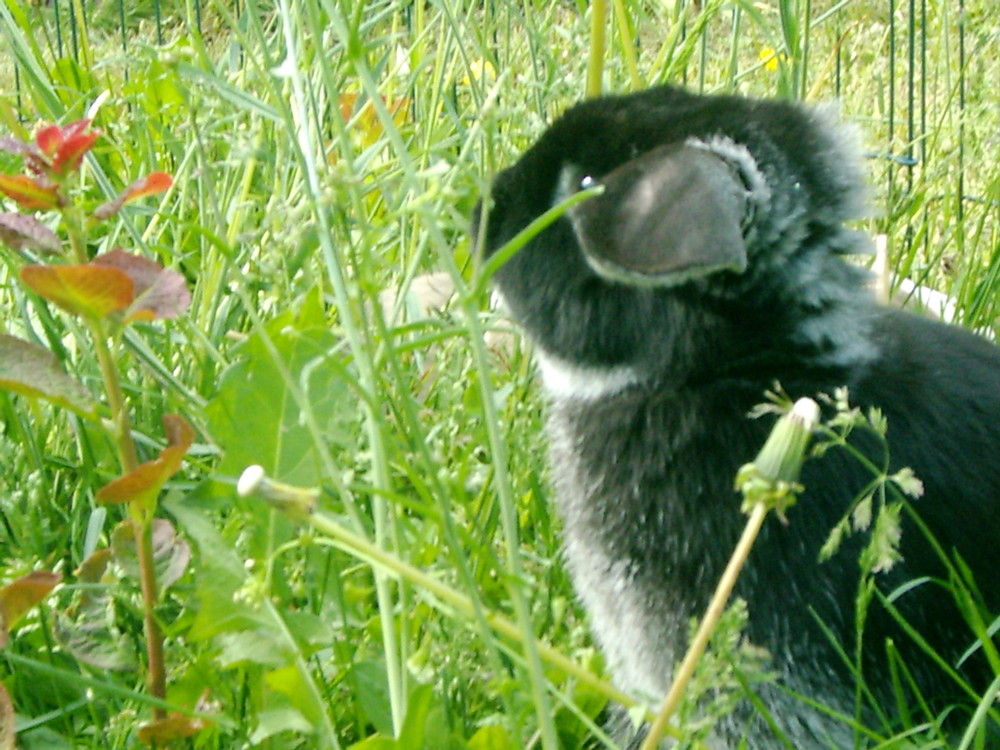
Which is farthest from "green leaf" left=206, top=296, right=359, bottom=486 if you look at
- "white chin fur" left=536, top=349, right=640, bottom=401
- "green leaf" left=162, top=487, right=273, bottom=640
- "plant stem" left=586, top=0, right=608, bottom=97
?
"plant stem" left=586, top=0, right=608, bottom=97

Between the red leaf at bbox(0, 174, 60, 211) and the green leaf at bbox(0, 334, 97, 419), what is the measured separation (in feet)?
0.36

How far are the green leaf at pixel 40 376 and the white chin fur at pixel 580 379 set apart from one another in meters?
0.59

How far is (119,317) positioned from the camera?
1048 millimetres

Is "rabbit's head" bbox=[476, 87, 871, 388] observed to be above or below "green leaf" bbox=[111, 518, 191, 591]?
above

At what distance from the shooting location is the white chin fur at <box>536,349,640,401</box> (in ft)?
4.78

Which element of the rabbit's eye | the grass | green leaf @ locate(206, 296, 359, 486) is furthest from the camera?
the rabbit's eye

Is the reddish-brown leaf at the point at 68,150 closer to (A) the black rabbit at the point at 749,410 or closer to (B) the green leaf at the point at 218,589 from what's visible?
(B) the green leaf at the point at 218,589

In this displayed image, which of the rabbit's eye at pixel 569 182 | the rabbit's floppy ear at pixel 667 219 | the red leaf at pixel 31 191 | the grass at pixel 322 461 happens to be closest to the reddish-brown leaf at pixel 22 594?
the grass at pixel 322 461

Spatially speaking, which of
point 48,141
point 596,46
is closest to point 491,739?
point 48,141

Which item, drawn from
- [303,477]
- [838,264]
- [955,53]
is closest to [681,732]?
[303,477]

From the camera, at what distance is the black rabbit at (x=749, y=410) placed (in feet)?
4.36

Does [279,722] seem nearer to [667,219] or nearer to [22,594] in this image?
[22,594]

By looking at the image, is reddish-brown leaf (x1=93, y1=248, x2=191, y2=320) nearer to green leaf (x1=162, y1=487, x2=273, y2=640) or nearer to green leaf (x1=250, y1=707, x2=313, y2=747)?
green leaf (x1=162, y1=487, x2=273, y2=640)

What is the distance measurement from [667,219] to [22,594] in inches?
23.9
